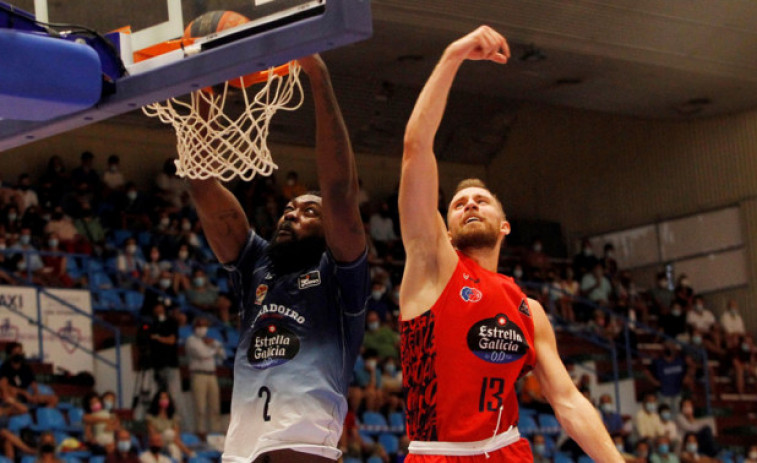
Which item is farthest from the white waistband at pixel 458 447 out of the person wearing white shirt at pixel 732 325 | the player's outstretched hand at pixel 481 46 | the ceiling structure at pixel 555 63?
the person wearing white shirt at pixel 732 325

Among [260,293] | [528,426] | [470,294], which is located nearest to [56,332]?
[528,426]

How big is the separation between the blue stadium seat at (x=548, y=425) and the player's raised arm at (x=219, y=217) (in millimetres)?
11181

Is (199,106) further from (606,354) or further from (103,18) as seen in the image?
(606,354)

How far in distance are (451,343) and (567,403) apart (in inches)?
25.0

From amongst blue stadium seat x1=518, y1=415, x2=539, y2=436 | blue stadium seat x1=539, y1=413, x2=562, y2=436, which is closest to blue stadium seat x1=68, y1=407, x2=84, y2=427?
blue stadium seat x1=518, y1=415, x2=539, y2=436

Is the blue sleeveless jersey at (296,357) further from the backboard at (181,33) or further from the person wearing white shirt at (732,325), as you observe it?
the person wearing white shirt at (732,325)

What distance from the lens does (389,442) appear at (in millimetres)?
13852

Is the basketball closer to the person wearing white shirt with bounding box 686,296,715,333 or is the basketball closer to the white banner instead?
the white banner

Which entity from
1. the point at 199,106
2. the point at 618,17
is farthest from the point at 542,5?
the point at 199,106

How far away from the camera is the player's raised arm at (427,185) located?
4.32 m

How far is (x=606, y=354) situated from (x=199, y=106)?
16281 millimetres

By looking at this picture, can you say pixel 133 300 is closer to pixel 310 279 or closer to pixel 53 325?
pixel 53 325

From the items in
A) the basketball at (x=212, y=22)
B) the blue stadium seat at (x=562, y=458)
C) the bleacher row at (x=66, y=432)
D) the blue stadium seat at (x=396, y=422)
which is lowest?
the blue stadium seat at (x=562, y=458)

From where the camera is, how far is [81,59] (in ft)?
13.7
